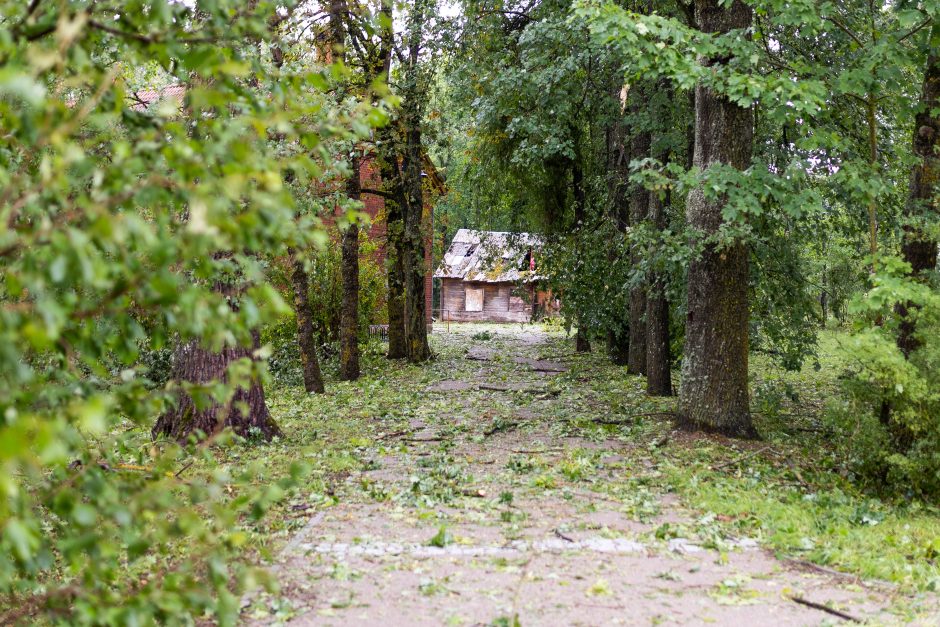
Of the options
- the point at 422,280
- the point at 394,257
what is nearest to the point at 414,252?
the point at 394,257

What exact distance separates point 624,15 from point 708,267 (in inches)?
133

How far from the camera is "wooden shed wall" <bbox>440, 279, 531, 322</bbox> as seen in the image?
53438 millimetres

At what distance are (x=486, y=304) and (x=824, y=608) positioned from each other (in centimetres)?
4930

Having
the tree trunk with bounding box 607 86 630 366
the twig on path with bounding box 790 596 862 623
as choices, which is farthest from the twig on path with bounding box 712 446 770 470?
the tree trunk with bounding box 607 86 630 366

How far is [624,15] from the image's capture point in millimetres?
8086

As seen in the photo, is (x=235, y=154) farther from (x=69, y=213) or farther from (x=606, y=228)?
(x=606, y=228)

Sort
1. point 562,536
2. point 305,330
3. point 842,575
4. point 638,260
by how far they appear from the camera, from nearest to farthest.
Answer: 1. point 842,575
2. point 562,536
3. point 305,330
4. point 638,260

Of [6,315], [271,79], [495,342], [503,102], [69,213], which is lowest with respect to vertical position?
[495,342]

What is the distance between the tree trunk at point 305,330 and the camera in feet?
44.8

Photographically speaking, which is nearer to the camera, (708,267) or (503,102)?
(708,267)

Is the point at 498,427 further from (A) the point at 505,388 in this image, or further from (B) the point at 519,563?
(B) the point at 519,563

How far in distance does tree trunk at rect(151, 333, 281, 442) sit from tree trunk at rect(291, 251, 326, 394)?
3594mm

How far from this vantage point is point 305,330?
14109 millimetres

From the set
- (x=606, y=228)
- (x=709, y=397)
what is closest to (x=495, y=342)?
(x=606, y=228)
